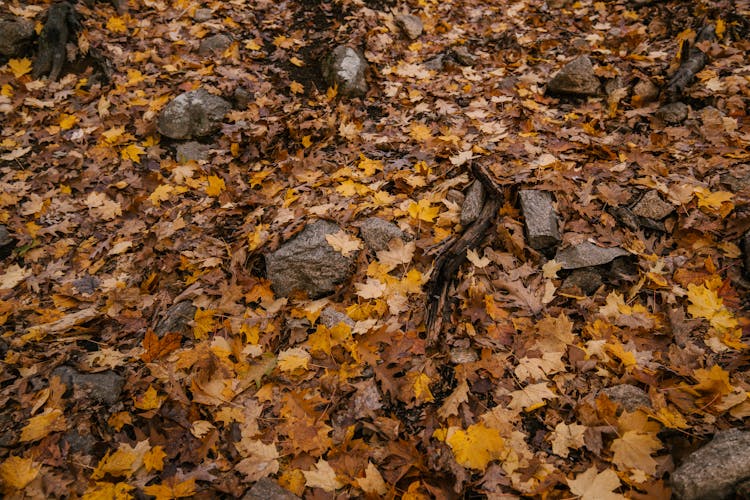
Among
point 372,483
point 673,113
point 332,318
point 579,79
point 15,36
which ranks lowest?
point 372,483

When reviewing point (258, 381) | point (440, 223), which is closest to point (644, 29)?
point (440, 223)

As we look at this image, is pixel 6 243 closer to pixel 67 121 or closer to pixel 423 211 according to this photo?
pixel 67 121

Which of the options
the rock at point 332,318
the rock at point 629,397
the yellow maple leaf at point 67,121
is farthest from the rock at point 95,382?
the yellow maple leaf at point 67,121

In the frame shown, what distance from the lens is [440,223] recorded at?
3156 mm

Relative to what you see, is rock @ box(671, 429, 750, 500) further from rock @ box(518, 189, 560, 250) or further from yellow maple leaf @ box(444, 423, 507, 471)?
rock @ box(518, 189, 560, 250)

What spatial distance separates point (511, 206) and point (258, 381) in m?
2.22

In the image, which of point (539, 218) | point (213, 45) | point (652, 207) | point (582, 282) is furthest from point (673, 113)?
point (213, 45)

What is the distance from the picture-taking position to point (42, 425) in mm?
2322

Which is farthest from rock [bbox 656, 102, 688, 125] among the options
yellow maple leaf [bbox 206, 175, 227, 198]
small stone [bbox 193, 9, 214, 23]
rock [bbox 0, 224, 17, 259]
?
rock [bbox 0, 224, 17, 259]

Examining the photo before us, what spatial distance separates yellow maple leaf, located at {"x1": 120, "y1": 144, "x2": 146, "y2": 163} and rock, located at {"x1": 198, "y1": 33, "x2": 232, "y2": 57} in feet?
5.48

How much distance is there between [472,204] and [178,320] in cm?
233

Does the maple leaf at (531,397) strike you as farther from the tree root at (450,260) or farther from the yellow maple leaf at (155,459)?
the yellow maple leaf at (155,459)

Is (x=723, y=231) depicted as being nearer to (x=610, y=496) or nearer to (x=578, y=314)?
(x=578, y=314)

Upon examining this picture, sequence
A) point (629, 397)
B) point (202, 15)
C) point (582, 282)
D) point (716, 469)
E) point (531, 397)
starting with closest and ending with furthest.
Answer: point (716, 469)
point (629, 397)
point (531, 397)
point (582, 282)
point (202, 15)
